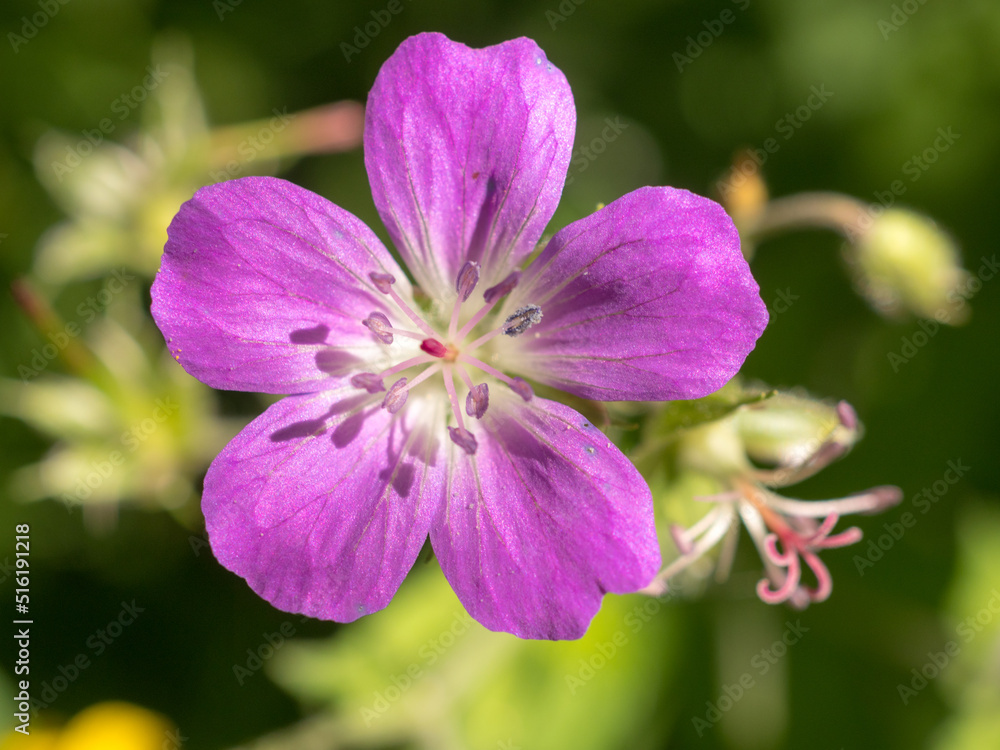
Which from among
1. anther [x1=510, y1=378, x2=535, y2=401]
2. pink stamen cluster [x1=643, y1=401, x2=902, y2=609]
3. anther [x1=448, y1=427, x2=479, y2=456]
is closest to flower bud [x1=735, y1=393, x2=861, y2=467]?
pink stamen cluster [x1=643, y1=401, x2=902, y2=609]

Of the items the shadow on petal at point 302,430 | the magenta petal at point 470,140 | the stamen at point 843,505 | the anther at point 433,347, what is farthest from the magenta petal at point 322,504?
the stamen at point 843,505

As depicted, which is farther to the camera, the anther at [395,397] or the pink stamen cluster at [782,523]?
the pink stamen cluster at [782,523]

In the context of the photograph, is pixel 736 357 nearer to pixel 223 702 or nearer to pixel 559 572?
pixel 559 572

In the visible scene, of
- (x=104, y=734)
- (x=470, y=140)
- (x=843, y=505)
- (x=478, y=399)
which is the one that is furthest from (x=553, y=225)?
(x=104, y=734)

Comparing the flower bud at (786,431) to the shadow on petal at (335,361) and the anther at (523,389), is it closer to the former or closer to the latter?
the anther at (523,389)

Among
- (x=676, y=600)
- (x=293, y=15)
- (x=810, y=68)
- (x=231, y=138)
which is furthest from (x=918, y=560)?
(x=293, y=15)

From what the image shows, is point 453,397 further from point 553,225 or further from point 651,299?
point 553,225
